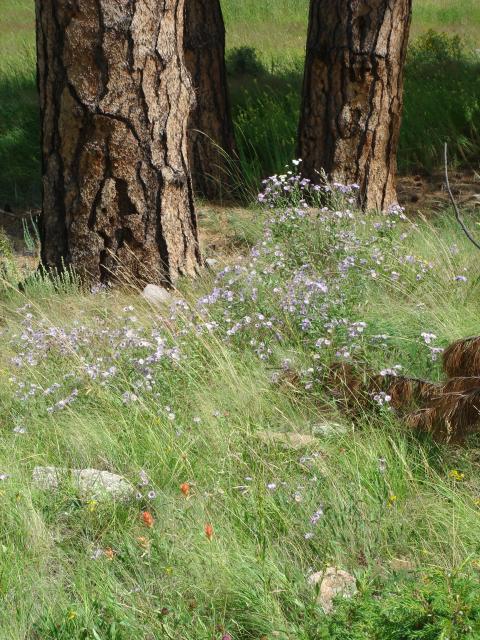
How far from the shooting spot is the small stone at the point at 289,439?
3.97 meters

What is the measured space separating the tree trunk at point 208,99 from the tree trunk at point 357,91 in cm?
101

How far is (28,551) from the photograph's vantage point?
3.54 meters

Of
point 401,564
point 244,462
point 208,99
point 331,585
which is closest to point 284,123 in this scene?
point 208,99

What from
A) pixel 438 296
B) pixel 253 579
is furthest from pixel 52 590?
pixel 438 296

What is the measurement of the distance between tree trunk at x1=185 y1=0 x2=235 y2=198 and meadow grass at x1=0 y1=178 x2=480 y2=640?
2762mm

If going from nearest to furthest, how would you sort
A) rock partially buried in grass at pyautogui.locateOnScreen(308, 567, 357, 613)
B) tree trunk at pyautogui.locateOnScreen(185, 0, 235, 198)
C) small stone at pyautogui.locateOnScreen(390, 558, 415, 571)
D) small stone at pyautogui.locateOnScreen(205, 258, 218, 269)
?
rock partially buried in grass at pyautogui.locateOnScreen(308, 567, 357, 613)
small stone at pyautogui.locateOnScreen(390, 558, 415, 571)
small stone at pyautogui.locateOnScreen(205, 258, 218, 269)
tree trunk at pyautogui.locateOnScreen(185, 0, 235, 198)

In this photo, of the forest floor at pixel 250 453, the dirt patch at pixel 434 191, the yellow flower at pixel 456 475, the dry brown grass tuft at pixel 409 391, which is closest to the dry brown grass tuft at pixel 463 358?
the dry brown grass tuft at pixel 409 391

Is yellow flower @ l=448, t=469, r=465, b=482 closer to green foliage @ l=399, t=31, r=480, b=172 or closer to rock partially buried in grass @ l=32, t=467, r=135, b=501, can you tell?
rock partially buried in grass @ l=32, t=467, r=135, b=501

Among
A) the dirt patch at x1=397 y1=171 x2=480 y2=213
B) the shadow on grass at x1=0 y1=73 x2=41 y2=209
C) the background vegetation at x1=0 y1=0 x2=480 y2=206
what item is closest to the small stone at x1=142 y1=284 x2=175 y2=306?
the background vegetation at x1=0 y1=0 x2=480 y2=206

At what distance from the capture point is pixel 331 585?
3.14 meters

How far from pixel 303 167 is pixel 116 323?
309cm

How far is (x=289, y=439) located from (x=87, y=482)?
815 mm

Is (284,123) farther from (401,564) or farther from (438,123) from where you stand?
(401,564)

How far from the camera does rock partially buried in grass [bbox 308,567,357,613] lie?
3037 millimetres
